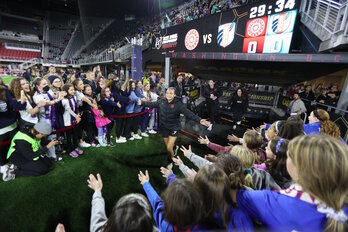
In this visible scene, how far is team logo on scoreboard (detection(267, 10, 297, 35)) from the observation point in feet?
18.0

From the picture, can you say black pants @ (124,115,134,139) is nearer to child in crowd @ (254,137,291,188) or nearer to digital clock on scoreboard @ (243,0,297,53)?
child in crowd @ (254,137,291,188)

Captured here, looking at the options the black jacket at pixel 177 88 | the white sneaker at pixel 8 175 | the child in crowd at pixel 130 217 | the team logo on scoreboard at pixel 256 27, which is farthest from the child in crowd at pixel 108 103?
the team logo on scoreboard at pixel 256 27

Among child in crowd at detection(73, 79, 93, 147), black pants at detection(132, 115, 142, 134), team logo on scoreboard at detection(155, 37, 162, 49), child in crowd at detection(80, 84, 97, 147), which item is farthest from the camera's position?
team logo on scoreboard at detection(155, 37, 162, 49)

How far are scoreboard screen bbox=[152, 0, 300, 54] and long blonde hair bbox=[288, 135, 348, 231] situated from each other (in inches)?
239

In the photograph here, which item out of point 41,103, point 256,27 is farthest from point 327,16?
point 41,103

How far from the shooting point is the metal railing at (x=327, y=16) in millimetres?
4359

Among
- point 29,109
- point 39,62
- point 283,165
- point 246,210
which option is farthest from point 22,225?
point 39,62

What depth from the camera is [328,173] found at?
89cm

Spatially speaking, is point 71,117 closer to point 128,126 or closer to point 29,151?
point 29,151

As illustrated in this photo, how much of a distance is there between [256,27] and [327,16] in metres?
1.93

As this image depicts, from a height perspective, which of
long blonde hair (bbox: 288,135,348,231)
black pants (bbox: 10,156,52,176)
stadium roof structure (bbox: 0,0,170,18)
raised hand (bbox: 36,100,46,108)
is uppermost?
stadium roof structure (bbox: 0,0,170,18)

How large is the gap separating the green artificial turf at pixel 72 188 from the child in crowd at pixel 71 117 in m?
0.20

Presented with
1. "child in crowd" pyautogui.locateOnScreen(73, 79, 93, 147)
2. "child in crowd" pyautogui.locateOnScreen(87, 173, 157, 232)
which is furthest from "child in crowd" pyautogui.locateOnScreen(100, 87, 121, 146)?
"child in crowd" pyautogui.locateOnScreen(87, 173, 157, 232)

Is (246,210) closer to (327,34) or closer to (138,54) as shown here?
(327,34)
